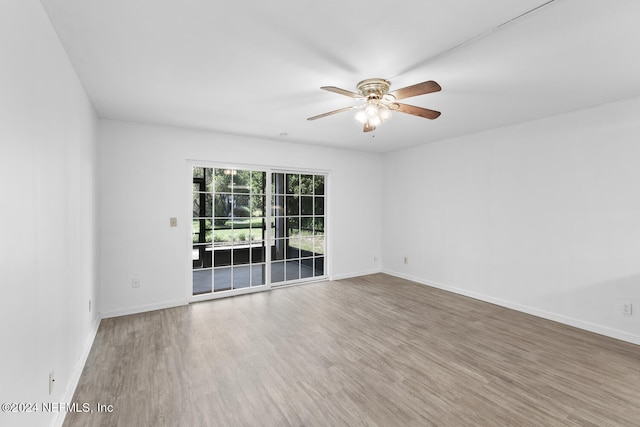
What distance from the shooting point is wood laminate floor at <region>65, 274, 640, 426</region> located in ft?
6.59

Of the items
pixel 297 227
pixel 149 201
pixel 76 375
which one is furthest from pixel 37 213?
pixel 297 227

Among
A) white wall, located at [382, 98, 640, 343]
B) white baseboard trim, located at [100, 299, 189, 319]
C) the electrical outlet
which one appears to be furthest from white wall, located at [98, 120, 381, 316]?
white wall, located at [382, 98, 640, 343]

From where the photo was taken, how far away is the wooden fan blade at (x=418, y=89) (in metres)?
2.06

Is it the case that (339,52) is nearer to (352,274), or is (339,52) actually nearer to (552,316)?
(552,316)

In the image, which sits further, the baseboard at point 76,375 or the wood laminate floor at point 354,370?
the wood laminate floor at point 354,370

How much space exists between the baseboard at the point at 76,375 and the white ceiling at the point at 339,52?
2399 mm

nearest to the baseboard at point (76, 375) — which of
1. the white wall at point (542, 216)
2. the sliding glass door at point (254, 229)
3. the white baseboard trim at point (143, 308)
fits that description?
the white baseboard trim at point (143, 308)

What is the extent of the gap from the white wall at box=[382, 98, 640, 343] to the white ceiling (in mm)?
477

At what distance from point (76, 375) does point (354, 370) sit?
7.30 feet

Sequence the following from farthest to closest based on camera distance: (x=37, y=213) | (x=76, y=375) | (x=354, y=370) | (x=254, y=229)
A: (x=254, y=229) → (x=354, y=370) → (x=76, y=375) → (x=37, y=213)

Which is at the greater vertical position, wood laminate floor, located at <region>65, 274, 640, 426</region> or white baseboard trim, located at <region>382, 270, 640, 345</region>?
white baseboard trim, located at <region>382, 270, 640, 345</region>

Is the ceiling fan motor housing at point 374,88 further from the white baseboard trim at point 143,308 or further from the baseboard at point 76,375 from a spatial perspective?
the white baseboard trim at point 143,308

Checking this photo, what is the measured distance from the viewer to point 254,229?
4824mm

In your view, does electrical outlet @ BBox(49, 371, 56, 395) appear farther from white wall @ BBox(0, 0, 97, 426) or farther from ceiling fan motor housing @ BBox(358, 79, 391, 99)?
ceiling fan motor housing @ BBox(358, 79, 391, 99)
